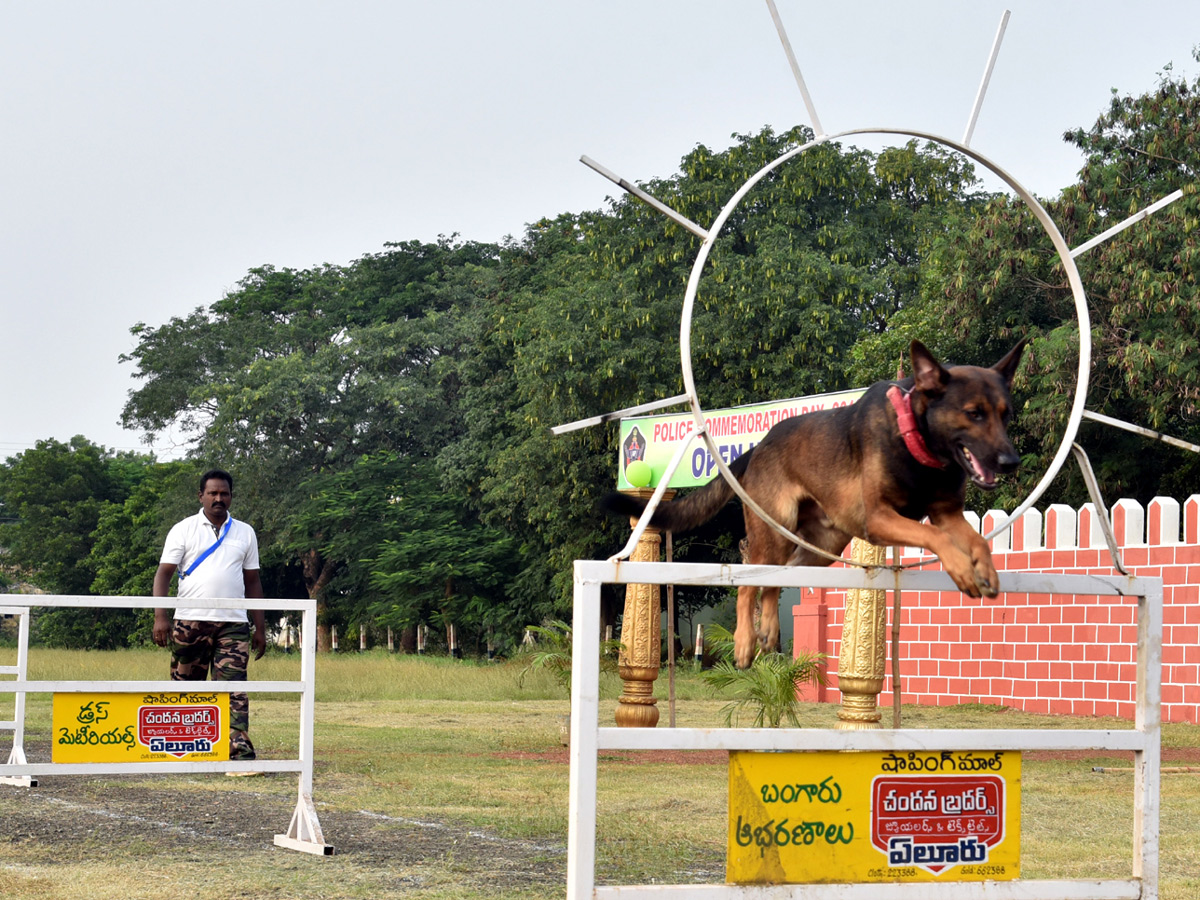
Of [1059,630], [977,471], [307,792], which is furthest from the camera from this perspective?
[1059,630]

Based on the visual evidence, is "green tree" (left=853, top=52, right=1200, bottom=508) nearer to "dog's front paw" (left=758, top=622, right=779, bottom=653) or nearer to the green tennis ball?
the green tennis ball

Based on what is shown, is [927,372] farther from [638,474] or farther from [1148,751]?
[638,474]

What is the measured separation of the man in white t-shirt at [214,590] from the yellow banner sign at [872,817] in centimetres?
649

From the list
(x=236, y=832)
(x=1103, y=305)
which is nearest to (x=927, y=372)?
(x=236, y=832)

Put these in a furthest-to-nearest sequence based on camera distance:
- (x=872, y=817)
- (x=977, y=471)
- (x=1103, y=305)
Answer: (x=1103, y=305)
(x=872, y=817)
(x=977, y=471)

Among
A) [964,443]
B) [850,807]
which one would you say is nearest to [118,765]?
[850,807]

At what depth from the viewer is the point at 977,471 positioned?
372cm

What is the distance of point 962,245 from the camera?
24.3 metres

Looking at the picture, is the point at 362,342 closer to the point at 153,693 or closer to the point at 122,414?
the point at 122,414

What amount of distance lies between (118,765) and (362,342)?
4029 cm

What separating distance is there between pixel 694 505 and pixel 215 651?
20.0 feet

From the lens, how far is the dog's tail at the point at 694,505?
4707 mm

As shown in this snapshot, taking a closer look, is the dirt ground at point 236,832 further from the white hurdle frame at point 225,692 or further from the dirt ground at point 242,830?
the white hurdle frame at point 225,692

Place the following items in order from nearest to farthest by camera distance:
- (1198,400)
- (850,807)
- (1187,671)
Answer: (850,807) → (1187,671) → (1198,400)
